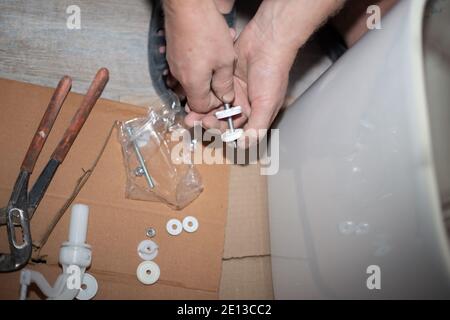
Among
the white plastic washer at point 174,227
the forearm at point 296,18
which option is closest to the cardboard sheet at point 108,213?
the white plastic washer at point 174,227

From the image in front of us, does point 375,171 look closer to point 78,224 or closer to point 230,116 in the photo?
point 230,116

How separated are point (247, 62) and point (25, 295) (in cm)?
52

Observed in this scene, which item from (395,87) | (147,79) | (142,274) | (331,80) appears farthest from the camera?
(147,79)

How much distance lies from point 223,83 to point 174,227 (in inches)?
11.3

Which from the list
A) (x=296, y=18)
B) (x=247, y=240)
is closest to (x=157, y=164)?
(x=247, y=240)

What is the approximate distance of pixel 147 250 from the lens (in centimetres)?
66

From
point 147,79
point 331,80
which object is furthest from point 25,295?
point 331,80

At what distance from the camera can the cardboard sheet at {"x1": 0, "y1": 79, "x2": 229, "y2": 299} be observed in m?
0.64

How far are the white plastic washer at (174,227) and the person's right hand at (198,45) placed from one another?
25cm

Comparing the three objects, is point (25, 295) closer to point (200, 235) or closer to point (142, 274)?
point (142, 274)

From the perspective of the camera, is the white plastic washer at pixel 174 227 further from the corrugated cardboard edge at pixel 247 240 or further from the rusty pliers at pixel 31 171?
the rusty pliers at pixel 31 171

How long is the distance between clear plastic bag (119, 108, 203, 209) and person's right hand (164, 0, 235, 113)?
7.5 inches
